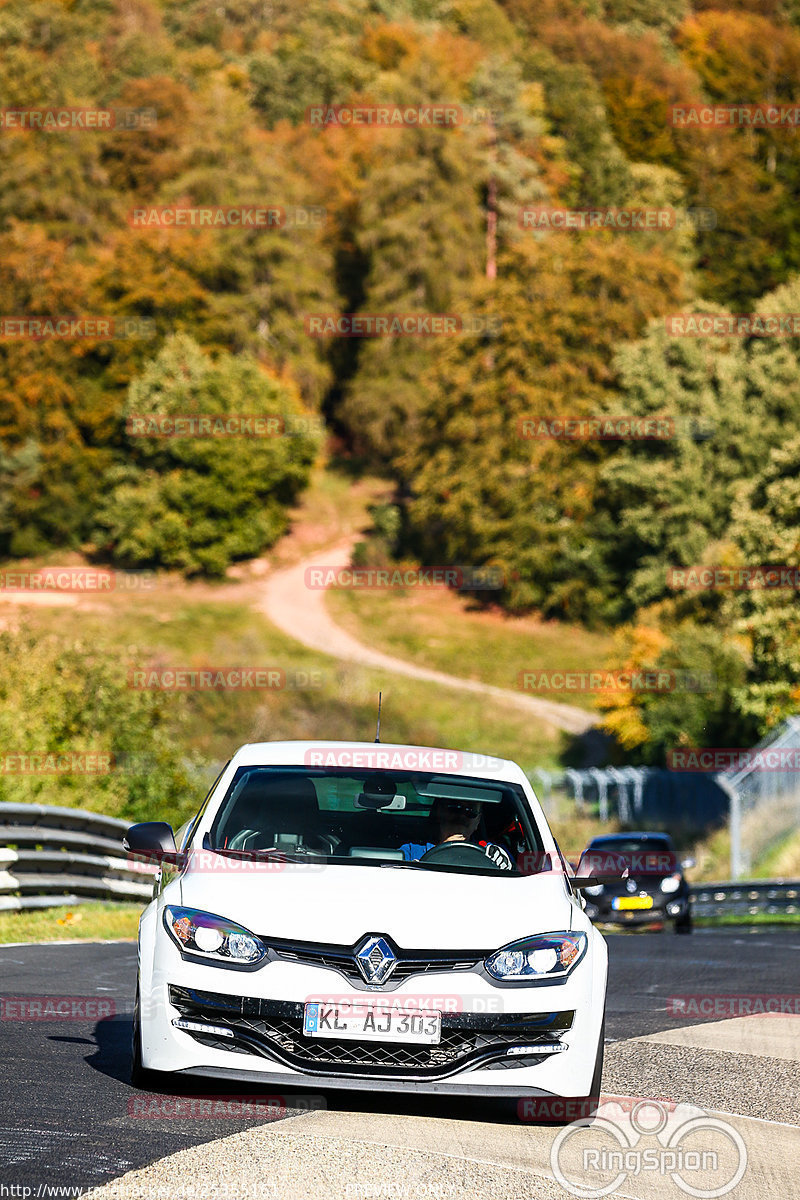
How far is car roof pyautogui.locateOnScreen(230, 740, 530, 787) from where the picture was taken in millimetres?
7684

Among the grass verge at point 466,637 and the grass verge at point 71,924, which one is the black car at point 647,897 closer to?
the grass verge at point 71,924

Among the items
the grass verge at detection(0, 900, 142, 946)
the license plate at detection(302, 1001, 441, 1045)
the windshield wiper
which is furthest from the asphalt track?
the grass verge at detection(0, 900, 142, 946)

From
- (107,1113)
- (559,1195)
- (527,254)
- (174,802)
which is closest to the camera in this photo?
(559,1195)

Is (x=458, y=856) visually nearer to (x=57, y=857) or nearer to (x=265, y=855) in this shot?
(x=265, y=855)

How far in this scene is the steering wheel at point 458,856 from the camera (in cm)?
712

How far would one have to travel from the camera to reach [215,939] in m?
6.38

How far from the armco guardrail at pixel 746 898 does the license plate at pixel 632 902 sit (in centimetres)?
361

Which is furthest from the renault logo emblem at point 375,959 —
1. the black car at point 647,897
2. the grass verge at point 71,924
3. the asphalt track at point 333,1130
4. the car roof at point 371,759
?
the black car at point 647,897

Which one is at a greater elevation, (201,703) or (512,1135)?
(512,1135)

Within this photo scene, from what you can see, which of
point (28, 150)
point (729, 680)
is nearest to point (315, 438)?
point (28, 150)

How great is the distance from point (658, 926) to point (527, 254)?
2113 inches

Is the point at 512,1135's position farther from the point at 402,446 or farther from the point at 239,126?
the point at 239,126

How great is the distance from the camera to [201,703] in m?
59.2

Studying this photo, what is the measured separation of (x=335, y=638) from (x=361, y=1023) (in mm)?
64253
